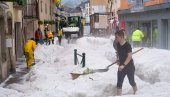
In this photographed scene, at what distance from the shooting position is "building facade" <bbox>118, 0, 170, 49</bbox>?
97.3 feet

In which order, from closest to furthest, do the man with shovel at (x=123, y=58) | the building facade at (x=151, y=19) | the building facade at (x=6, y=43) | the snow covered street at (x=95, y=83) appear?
1. the man with shovel at (x=123, y=58)
2. the snow covered street at (x=95, y=83)
3. the building facade at (x=6, y=43)
4. the building facade at (x=151, y=19)

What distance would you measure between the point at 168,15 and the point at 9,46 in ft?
43.4

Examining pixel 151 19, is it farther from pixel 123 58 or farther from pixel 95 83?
pixel 123 58

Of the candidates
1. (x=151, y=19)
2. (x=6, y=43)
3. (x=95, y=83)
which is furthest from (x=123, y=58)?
(x=151, y=19)

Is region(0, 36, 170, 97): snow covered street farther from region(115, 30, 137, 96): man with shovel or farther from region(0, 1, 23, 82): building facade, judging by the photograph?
region(0, 1, 23, 82): building facade

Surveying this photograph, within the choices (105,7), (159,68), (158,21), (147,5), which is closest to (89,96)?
(159,68)

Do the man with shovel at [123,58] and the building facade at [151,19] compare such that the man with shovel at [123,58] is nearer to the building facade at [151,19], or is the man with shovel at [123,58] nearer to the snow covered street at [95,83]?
the snow covered street at [95,83]

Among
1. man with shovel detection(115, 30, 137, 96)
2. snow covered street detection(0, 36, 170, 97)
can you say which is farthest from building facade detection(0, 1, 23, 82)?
man with shovel detection(115, 30, 137, 96)

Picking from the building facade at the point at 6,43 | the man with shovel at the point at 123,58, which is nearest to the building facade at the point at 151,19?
the building facade at the point at 6,43

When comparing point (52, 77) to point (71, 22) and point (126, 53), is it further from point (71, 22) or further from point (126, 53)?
point (71, 22)

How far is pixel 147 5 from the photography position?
111 feet

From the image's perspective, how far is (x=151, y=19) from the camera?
33.6m

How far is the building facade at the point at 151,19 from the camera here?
29656 millimetres

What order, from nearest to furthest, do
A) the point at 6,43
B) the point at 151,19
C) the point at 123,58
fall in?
the point at 123,58
the point at 6,43
the point at 151,19
